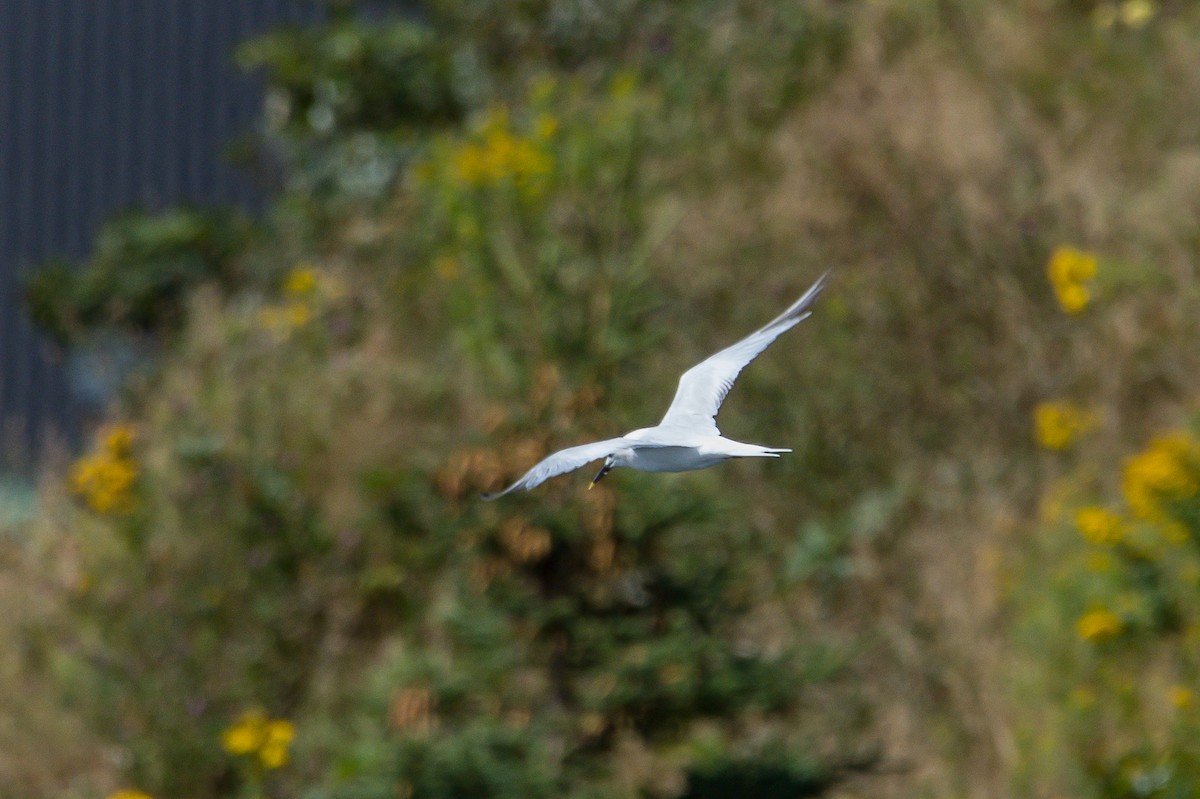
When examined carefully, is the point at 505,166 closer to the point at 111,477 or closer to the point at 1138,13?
the point at 111,477

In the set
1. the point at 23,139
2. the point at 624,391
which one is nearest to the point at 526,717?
the point at 624,391

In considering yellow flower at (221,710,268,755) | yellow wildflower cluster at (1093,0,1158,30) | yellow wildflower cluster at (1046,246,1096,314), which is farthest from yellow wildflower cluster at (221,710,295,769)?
yellow wildflower cluster at (1093,0,1158,30)

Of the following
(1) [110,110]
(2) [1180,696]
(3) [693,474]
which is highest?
(1) [110,110]

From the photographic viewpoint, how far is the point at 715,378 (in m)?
2.86

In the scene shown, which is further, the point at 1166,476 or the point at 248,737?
the point at 248,737

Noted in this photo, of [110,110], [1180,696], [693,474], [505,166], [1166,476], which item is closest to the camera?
[1180,696]

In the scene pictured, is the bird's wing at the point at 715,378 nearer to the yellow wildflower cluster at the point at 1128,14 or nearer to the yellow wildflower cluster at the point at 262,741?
the yellow wildflower cluster at the point at 262,741

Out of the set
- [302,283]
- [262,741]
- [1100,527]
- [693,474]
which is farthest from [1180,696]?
[302,283]

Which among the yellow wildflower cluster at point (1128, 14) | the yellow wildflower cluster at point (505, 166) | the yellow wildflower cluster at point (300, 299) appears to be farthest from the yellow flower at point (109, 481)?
the yellow wildflower cluster at point (1128, 14)

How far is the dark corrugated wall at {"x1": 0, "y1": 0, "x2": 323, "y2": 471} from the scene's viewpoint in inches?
338

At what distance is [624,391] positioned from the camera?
15.8 feet

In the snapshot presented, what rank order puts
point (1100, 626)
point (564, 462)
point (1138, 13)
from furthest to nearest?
1. point (1138, 13)
2. point (1100, 626)
3. point (564, 462)

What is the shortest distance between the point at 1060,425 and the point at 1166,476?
1123 millimetres

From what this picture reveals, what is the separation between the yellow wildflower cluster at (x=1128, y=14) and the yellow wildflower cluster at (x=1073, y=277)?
1.56m
